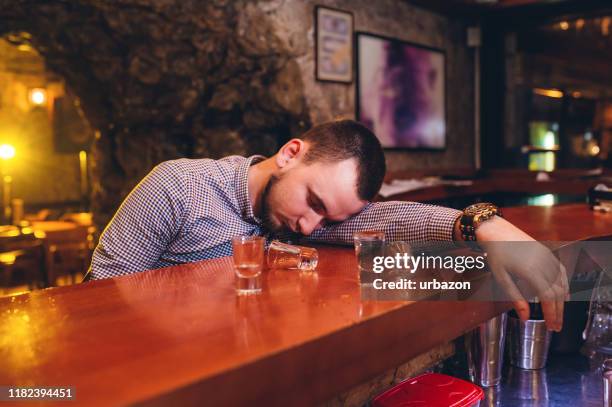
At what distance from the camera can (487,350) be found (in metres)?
1.50

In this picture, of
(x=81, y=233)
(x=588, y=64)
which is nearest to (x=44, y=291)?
(x=81, y=233)

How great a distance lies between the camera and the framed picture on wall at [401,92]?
17.7 ft

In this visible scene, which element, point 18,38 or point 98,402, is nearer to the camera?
point 98,402

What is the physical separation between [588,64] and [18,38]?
6273 mm

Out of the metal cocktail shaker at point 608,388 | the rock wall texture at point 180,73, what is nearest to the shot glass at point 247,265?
the metal cocktail shaker at point 608,388

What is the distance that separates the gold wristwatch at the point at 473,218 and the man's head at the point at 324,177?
0.88 ft

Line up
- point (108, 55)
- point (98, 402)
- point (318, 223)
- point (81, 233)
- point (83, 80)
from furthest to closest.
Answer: point (81, 233), point (83, 80), point (108, 55), point (318, 223), point (98, 402)

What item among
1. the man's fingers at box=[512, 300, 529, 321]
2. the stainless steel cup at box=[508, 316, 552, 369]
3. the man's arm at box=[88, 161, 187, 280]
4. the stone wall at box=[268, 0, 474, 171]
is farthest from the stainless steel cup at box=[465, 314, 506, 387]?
the stone wall at box=[268, 0, 474, 171]

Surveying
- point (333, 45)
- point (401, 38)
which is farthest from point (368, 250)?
point (401, 38)

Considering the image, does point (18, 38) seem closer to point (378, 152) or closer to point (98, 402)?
point (378, 152)

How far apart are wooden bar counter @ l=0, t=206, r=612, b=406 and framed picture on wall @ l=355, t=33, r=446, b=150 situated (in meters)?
4.37

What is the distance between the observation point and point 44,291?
1141 mm

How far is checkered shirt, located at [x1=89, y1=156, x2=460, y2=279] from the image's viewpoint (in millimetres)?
1592

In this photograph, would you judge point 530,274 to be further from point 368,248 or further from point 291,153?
point 291,153
